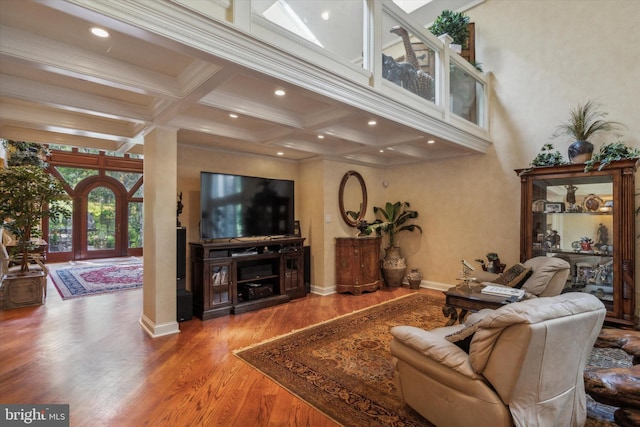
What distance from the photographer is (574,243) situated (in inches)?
159

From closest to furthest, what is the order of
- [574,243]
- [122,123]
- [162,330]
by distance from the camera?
[162,330] < [122,123] < [574,243]

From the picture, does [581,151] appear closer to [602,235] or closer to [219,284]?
[602,235]

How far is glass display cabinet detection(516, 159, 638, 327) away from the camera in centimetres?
356

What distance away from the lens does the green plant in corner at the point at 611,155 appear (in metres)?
3.56

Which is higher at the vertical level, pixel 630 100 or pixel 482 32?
pixel 482 32

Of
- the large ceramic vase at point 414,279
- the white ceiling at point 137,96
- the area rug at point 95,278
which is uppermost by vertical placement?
the white ceiling at point 137,96

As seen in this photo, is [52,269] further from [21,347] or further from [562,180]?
[562,180]

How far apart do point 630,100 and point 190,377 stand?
Answer: 5.86 metres

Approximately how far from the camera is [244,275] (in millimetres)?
4559

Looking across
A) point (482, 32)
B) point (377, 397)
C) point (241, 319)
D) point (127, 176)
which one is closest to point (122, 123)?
point (241, 319)

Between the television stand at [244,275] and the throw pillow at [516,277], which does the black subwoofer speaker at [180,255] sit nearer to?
the television stand at [244,275]

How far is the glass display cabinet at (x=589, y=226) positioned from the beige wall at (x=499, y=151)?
2.07 feet

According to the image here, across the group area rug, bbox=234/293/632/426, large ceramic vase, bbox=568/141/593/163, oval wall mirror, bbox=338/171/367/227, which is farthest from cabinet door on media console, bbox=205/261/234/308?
large ceramic vase, bbox=568/141/593/163

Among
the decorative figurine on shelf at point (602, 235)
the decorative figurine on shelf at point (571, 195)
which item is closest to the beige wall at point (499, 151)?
the decorative figurine on shelf at point (571, 195)
